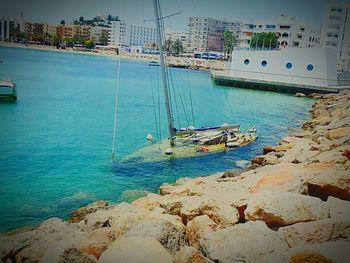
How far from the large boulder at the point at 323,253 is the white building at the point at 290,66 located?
33.4m

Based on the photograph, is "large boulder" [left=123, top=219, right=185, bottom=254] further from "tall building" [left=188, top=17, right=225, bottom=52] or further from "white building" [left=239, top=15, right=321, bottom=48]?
"tall building" [left=188, top=17, right=225, bottom=52]

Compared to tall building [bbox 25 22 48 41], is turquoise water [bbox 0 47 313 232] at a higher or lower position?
lower

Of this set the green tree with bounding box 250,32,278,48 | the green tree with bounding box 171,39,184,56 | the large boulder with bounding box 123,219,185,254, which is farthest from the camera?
the green tree with bounding box 171,39,184,56

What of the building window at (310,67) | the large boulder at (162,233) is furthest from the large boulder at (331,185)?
the building window at (310,67)

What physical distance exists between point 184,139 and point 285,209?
929 cm

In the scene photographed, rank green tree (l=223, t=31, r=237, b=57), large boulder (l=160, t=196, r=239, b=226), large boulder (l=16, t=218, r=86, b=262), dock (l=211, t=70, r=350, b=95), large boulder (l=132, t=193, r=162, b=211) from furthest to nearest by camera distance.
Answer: green tree (l=223, t=31, r=237, b=57) < dock (l=211, t=70, r=350, b=95) < large boulder (l=132, t=193, r=162, b=211) < large boulder (l=160, t=196, r=239, b=226) < large boulder (l=16, t=218, r=86, b=262)

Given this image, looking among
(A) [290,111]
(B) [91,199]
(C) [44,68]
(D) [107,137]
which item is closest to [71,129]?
(D) [107,137]

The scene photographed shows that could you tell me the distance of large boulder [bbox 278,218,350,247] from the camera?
3.82m

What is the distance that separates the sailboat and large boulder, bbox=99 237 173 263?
27.1 ft

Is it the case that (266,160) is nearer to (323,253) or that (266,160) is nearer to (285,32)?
(323,253)

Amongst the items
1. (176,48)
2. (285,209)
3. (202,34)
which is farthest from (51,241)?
(202,34)

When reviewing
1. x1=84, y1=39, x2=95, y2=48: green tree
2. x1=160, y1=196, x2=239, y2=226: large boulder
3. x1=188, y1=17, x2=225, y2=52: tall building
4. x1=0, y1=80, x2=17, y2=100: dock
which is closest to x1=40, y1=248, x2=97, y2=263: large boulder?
x1=160, y1=196, x2=239, y2=226: large boulder

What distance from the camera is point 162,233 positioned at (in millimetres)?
4129

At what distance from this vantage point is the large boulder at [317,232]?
12.5ft
